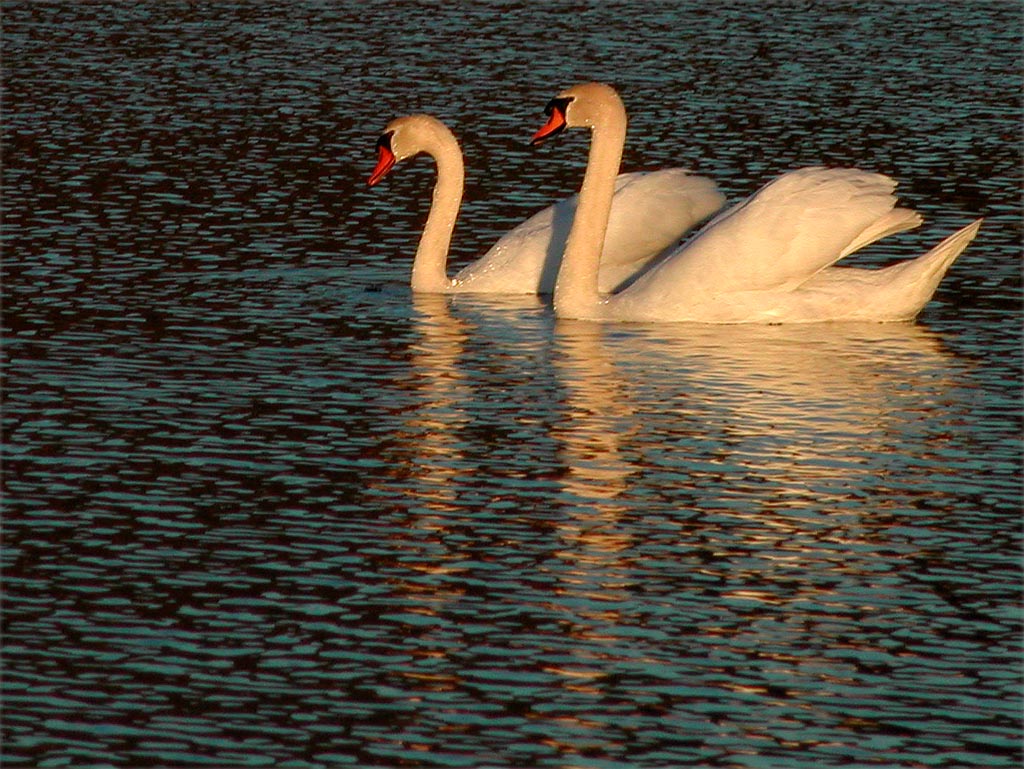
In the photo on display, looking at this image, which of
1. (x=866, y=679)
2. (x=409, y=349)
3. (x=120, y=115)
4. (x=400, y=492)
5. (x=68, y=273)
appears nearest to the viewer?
(x=866, y=679)

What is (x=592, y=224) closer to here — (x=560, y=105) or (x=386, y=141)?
(x=560, y=105)

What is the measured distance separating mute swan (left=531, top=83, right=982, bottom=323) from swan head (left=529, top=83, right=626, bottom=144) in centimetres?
114

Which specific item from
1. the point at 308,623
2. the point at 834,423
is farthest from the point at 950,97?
the point at 308,623

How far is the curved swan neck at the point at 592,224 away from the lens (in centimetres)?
1656

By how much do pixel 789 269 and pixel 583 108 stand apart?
2127 mm

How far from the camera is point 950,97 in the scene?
88.8 ft

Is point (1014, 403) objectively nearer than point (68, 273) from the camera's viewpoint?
Yes

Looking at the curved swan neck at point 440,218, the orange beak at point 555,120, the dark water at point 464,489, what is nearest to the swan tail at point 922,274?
the dark water at point 464,489

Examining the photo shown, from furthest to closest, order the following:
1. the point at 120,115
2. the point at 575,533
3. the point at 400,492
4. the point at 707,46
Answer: the point at 707,46 < the point at 120,115 < the point at 400,492 < the point at 575,533

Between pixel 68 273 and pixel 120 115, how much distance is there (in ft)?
27.2

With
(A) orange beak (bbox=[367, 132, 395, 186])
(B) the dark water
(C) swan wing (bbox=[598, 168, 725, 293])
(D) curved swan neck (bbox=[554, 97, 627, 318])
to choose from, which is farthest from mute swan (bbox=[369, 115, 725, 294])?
(D) curved swan neck (bbox=[554, 97, 627, 318])

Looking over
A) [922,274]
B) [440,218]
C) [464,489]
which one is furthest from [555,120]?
[464,489]

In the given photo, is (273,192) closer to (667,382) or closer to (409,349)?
(409,349)

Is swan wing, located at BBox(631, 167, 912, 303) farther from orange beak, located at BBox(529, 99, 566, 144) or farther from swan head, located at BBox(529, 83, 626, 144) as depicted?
orange beak, located at BBox(529, 99, 566, 144)
